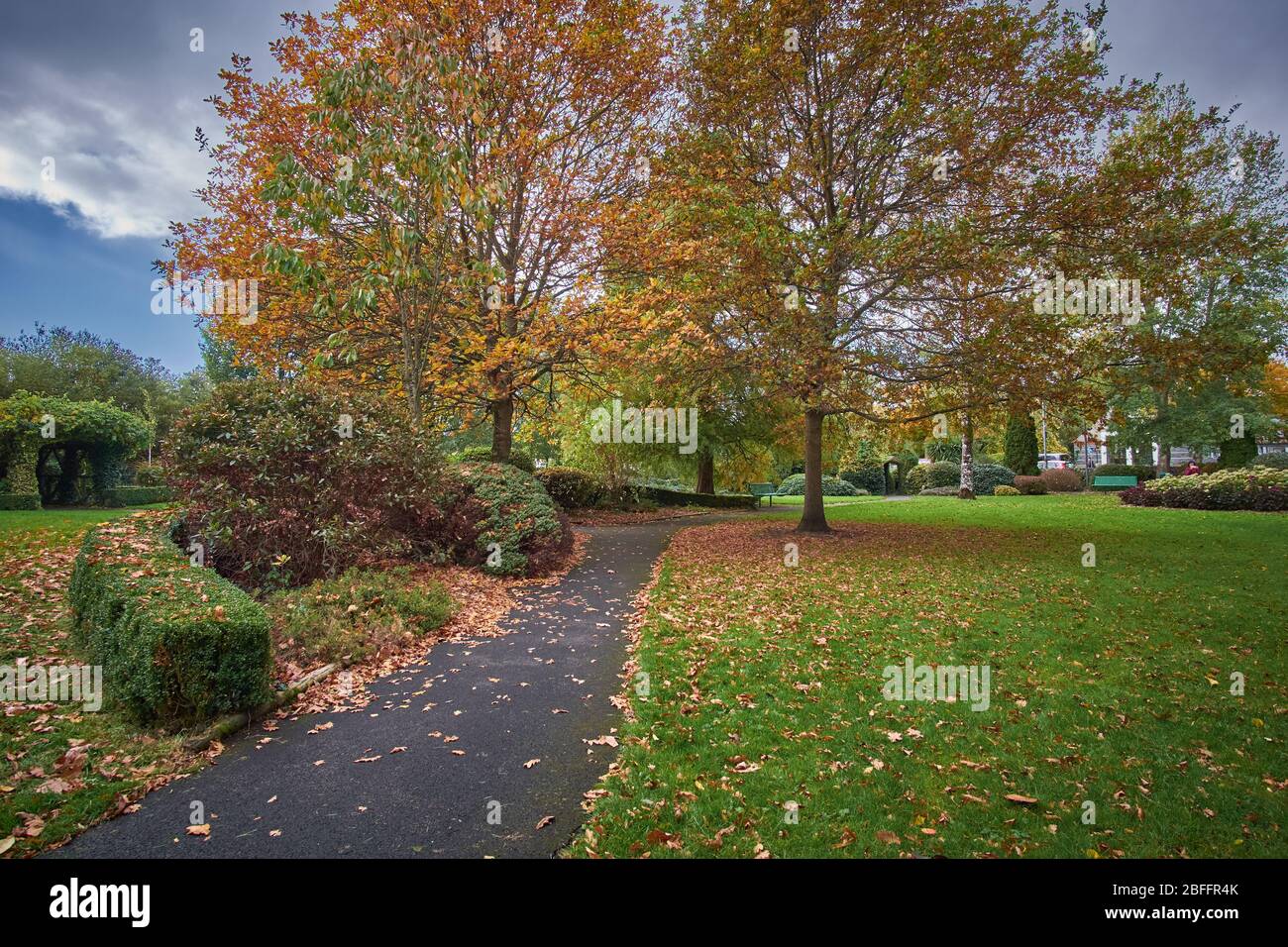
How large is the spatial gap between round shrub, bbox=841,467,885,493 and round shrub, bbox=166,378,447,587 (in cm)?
3552

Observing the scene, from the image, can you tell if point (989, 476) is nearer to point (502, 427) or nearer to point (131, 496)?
point (502, 427)

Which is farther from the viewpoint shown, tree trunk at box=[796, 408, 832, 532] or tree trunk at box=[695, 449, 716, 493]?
tree trunk at box=[695, 449, 716, 493]

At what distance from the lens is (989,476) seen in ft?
98.1

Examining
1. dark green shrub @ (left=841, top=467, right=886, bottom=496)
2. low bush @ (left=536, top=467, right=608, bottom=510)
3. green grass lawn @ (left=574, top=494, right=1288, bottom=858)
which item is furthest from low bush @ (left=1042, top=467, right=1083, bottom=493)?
low bush @ (left=536, top=467, right=608, bottom=510)

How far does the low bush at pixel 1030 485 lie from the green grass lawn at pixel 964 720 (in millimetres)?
18334

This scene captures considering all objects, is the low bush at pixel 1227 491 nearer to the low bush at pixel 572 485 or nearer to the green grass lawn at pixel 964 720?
the green grass lawn at pixel 964 720

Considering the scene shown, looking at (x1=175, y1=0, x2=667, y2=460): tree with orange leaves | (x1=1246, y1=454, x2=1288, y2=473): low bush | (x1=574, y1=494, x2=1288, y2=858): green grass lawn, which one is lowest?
(x1=574, y1=494, x2=1288, y2=858): green grass lawn

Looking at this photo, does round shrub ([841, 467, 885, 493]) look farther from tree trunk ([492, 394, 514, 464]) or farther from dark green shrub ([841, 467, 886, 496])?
tree trunk ([492, 394, 514, 464])

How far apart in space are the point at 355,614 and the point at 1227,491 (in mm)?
22366

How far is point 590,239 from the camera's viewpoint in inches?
522

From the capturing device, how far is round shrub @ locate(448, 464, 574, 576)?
31.5 ft

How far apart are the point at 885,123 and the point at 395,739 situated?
13141 millimetres

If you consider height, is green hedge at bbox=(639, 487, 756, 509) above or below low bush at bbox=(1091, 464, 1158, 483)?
below
